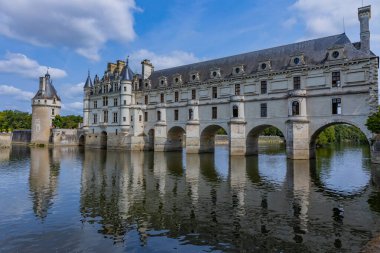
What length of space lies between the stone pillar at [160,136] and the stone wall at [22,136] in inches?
1534

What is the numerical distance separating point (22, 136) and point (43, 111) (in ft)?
39.7

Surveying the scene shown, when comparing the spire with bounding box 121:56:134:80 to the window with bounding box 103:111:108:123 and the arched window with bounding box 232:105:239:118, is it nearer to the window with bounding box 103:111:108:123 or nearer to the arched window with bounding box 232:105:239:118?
the window with bounding box 103:111:108:123

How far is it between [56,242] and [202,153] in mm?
34922

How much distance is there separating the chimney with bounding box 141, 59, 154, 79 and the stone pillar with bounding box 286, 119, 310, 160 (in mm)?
31037

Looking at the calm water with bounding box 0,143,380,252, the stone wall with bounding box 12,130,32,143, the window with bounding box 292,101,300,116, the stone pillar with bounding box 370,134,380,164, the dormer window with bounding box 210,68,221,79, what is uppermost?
the dormer window with bounding box 210,68,221,79

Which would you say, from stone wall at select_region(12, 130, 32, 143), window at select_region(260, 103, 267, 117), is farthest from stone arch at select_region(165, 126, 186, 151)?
stone wall at select_region(12, 130, 32, 143)

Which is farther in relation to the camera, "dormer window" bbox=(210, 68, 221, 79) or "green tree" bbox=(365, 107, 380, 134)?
"dormer window" bbox=(210, 68, 221, 79)

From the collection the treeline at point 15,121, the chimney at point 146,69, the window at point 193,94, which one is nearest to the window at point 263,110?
the window at point 193,94

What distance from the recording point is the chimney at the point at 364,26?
30577 mm

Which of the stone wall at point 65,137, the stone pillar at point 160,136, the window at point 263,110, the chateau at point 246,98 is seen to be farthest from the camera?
Answer: the stone wall at point 65,137

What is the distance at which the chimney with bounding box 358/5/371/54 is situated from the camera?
30.6 meters

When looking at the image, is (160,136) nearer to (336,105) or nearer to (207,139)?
(207,139)

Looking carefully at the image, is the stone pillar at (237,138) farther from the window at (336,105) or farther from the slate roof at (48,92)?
the slate roof at (48,92)

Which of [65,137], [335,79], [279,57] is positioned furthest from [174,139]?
[65,137]
